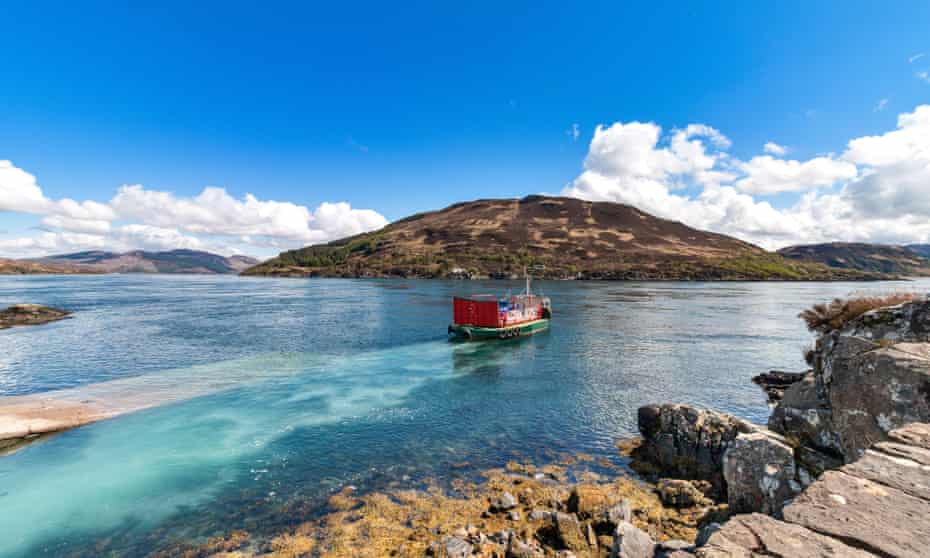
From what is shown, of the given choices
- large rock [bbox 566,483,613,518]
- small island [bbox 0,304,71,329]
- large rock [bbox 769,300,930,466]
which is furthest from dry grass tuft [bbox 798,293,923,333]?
small island [bbox 0,304,71,329]

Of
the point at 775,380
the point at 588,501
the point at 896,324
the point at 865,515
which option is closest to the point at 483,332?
the point at 775,380

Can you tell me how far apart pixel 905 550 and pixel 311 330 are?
6592 cm

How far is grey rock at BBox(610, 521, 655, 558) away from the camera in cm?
1136

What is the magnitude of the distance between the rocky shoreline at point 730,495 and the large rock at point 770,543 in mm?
24

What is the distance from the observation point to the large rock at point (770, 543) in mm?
5328

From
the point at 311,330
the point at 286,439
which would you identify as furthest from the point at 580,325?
the point at 286,439

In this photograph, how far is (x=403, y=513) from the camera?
1684 centimetres

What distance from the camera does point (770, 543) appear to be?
559 cm

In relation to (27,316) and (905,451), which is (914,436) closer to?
(905,451)

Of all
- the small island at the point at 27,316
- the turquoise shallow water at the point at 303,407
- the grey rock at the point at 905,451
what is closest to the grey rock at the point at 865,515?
the grey rock at the point at 905,451

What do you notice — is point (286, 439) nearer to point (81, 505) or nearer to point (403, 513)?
point (81, 505)

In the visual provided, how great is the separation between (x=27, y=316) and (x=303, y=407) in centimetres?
7286

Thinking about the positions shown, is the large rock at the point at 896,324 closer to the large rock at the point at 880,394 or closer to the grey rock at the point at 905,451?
the large rock at the point at 880,394

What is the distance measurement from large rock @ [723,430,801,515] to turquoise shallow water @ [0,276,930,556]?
370 inches
